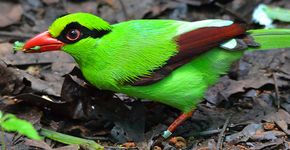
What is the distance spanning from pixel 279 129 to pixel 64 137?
1.75m

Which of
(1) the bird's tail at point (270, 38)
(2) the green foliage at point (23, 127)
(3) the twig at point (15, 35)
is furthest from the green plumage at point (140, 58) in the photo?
(3) the twig at point (15, 35)

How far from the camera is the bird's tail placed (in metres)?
4.83

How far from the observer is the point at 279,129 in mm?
4797

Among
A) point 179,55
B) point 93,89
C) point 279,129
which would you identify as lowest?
point 279,129

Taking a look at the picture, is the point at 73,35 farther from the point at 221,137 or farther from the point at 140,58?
the point at 221,137

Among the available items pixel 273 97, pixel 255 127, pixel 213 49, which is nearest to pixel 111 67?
Result: pixel 213 49

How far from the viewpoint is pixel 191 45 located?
14.8 ft

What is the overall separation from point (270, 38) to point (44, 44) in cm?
185

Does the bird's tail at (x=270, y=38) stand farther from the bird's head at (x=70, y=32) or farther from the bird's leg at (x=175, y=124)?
the bird's head at (x=70, y=32)

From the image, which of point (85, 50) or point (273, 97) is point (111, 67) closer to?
point (85, 50)

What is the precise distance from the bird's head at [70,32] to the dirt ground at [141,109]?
382mm

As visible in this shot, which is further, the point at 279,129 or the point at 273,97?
the point at 273,97

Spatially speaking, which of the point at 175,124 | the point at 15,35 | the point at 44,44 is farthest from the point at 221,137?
the point at 15,35

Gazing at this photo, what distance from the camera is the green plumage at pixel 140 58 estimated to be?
4.45m
